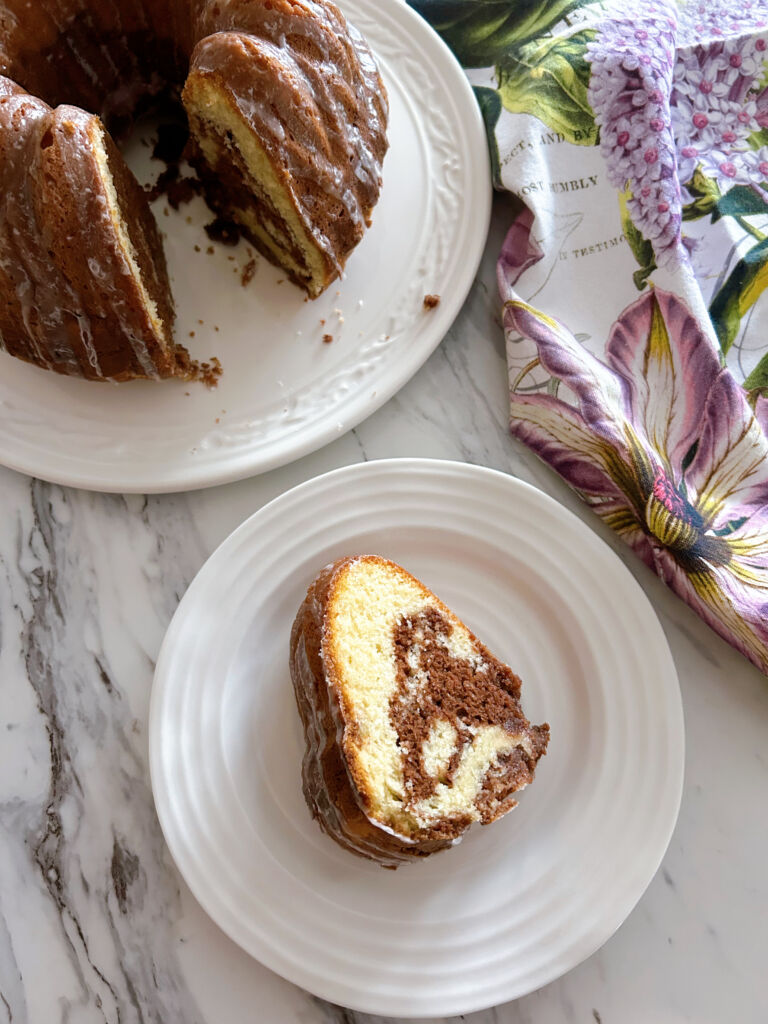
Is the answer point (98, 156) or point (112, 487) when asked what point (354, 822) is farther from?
point (98, 156)

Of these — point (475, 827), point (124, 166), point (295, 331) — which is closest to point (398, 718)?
point (475, 827)

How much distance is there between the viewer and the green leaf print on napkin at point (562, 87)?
189 cm

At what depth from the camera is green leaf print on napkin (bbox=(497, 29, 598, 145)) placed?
1895 mm

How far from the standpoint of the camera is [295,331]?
1927mm

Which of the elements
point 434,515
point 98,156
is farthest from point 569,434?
point 98,156

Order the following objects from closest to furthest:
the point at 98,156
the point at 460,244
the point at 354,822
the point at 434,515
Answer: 1. the point at 354,822
2. the point at 98,156
3. the point at 434,515
4. the point at 460,244

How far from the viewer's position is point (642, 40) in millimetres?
1869

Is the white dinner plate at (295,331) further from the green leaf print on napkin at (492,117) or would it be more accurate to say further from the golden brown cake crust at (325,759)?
the golden brown cake crust at (325,759)

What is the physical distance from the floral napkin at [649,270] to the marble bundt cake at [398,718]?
1.52 feet

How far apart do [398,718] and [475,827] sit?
321 millimetres

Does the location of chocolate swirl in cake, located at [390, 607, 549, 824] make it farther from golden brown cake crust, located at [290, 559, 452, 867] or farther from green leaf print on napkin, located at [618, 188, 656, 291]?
green leaf print on napkin, located at [618, 188, 656, 291]

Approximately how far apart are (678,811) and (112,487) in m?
1.33

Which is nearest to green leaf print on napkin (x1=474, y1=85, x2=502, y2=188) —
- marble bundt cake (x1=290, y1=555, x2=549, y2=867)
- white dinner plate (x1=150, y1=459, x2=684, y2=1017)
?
white dinner plate (x1=150, y1=459, x2=684, y2=1017)

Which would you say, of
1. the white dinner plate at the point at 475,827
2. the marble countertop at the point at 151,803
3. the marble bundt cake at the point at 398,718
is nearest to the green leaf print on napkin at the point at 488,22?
the marble countertop at the point at 151,803
